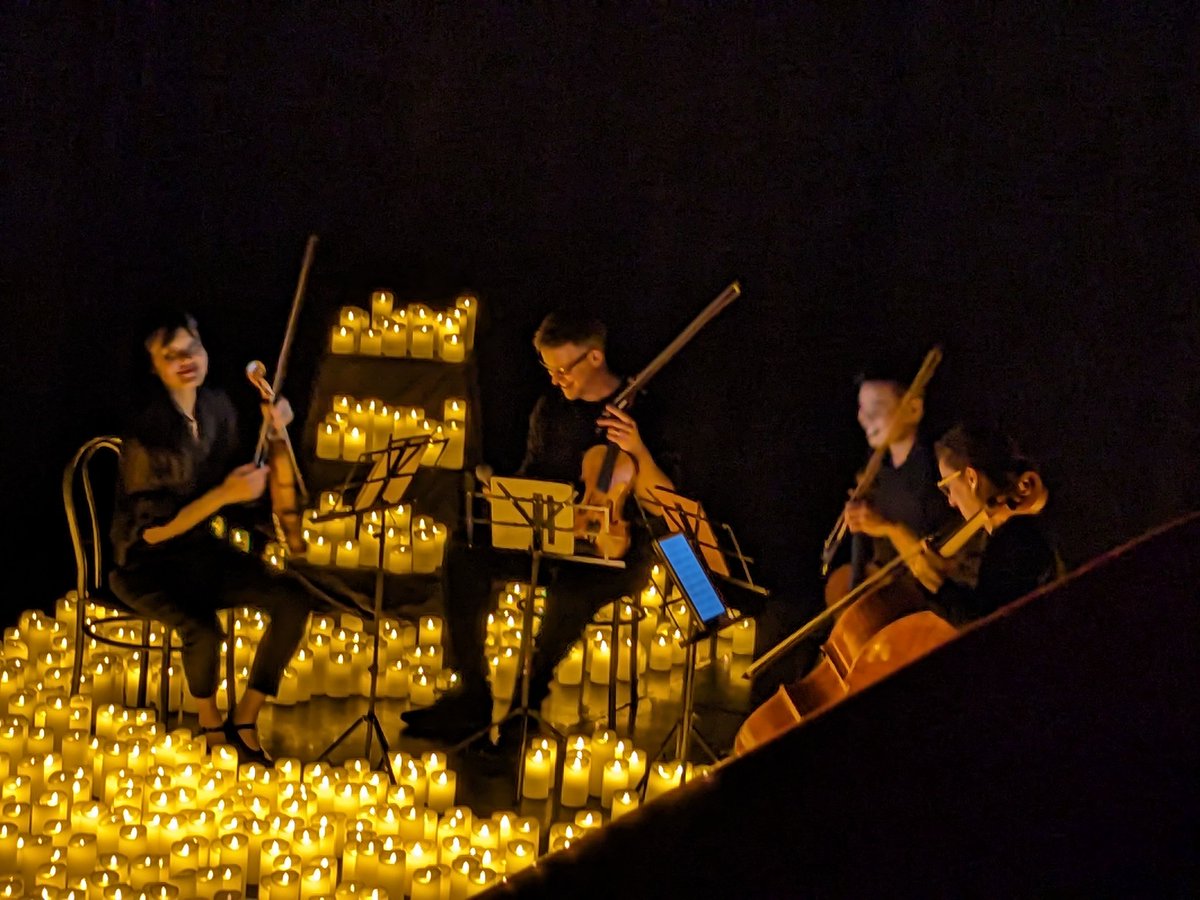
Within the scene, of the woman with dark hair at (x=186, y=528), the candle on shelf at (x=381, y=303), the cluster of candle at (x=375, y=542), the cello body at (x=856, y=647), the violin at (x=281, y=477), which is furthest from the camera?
the candle on shelf at (x=381, y=303)

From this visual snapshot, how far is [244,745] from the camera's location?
2.99 metres

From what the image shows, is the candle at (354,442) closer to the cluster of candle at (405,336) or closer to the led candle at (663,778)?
the cluster of candle at (405,336)

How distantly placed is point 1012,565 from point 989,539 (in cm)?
8

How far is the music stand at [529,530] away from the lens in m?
2.62

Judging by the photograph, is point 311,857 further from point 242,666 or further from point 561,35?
point 561,35

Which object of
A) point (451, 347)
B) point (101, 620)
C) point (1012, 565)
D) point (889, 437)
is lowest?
point (101, 620)

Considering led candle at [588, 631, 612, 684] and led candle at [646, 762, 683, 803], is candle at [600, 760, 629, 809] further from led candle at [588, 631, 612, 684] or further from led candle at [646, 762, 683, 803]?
led candle at [588, 631, 612, 684]

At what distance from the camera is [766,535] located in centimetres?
443

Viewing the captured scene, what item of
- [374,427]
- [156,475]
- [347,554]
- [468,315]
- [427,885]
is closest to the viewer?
[427,885]

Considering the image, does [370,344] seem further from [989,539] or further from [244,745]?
[989,539]

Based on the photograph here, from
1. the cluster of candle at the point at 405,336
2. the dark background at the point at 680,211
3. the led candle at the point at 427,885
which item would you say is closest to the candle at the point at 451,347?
the cluster of candle at the point at 405,336

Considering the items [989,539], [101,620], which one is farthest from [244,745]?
[989,539]

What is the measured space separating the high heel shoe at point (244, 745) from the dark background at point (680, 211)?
5.04 ft

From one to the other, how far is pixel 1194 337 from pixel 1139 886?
339cm
